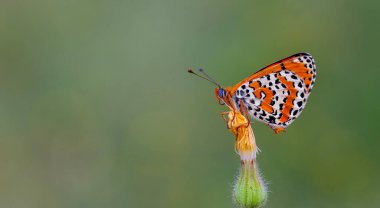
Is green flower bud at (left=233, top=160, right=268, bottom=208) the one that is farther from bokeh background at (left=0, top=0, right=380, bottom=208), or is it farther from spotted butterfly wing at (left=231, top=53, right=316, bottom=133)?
bokeh background at (left=0, top=0, right=380, bottom=208)

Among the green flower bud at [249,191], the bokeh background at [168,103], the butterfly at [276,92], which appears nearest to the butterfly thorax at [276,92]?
the butterfly at [276,92]

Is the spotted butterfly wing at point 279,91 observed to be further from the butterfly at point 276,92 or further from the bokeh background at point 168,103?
the bokeh background at point 168,103

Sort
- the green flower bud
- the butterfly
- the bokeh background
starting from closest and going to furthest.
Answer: the green flower bud
the butterfly
the bokeh background

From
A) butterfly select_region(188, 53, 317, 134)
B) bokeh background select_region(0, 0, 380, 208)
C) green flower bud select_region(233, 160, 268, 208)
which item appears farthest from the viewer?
bokeh background select_region(0, 0, 380, 208)

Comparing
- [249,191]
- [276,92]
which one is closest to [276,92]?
[276,92]

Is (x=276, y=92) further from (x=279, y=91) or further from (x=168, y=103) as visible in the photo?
(x=168, y=103)

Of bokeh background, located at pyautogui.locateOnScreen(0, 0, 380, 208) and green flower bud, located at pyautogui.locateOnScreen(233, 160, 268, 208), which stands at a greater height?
bokeh background, located at pyautogui.locateOnScreen(0, 0, 380, 208)

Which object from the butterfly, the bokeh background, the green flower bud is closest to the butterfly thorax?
the butterfly
